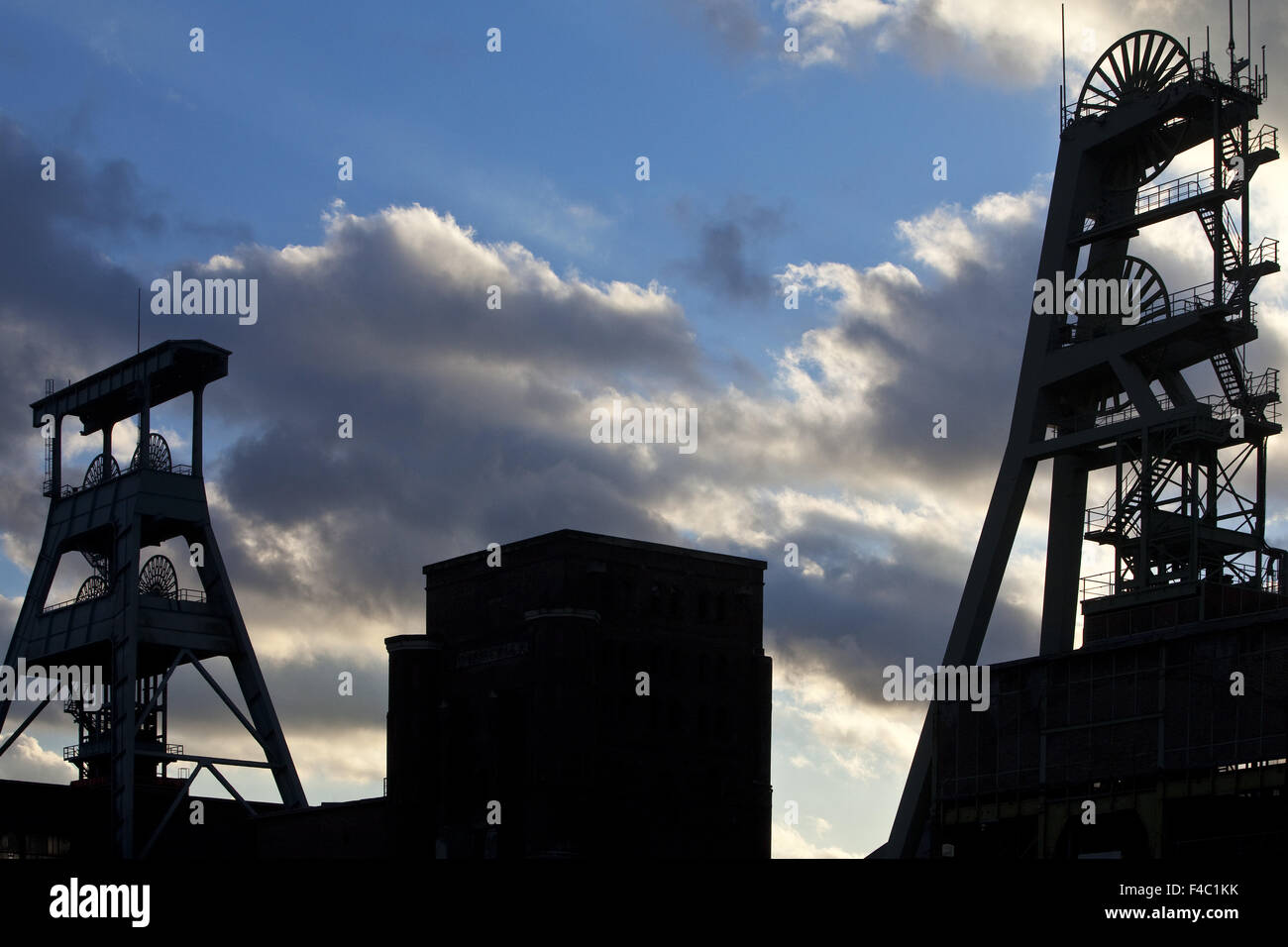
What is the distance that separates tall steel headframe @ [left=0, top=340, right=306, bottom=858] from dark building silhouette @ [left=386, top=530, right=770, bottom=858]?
25.3 ft

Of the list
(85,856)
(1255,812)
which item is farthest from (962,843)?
(85,856)

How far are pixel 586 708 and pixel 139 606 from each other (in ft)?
69.3

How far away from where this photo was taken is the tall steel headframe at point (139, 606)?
92.1 m

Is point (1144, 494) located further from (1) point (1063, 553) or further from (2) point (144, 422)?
(2) point (144, 422)

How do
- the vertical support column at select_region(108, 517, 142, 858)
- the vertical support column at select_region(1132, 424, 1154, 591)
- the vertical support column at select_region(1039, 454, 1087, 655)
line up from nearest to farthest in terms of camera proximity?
the vertical support column at select_region(1132, 424, 1154, 591)
the vertical support column at select_region(1039, 454, 1087, 655)
the vertical support column at select_region(108, 517, 142, 858)

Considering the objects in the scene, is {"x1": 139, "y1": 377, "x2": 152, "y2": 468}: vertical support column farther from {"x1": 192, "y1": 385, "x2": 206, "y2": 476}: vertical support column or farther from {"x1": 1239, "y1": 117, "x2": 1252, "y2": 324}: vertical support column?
{"x1": 1239, "y1": 117, "x2": 1252, "y2": 324}: vertical support column

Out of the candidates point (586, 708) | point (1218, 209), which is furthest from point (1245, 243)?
point (586, 708)

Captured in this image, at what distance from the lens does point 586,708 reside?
285 ft

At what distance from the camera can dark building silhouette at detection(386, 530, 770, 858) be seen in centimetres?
8675

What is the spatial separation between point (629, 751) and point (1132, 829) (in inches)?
1298

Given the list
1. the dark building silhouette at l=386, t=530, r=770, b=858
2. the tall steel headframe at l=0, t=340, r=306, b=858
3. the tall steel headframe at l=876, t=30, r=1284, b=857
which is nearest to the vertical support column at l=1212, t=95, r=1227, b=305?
the tall steel headframe at l=876, t=30, r=1284, b=857

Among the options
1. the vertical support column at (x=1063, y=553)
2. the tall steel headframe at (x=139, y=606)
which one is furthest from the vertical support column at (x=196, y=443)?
the vertical support column at (x=1063, y=553)

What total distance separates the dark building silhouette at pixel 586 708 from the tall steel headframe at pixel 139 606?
7.70m
